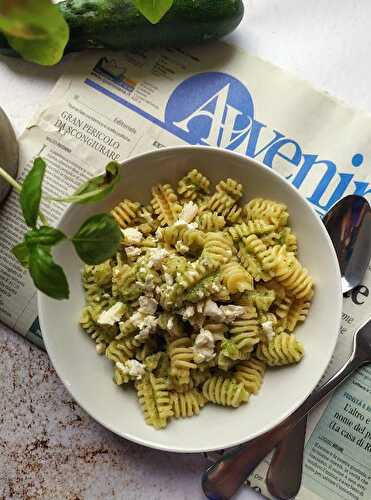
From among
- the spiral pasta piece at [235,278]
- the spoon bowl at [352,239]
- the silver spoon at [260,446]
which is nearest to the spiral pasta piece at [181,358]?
the spiral pasta piece at [235,278]

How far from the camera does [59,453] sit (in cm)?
111

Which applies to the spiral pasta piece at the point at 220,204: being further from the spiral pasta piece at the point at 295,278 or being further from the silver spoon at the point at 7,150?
the silver spoon at the point at 7,150

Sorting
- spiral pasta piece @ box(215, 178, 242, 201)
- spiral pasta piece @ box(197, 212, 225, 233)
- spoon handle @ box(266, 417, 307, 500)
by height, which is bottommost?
spoon handle @ box(266, 417, 307, 500)

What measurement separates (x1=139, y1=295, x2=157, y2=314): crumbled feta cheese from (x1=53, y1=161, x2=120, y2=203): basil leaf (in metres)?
0.19

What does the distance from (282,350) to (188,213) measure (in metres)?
0.25

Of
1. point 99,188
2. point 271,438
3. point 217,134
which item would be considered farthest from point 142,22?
point 271,438

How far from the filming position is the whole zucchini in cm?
108

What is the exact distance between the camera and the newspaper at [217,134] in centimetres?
106

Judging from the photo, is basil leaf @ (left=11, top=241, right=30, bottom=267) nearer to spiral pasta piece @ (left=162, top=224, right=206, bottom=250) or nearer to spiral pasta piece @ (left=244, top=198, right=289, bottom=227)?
spiral pasta piece @ (left=162, top=224, right=206, bottom=250)

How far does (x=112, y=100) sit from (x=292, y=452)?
0.71 m

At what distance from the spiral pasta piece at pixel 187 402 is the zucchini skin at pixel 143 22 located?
630mm

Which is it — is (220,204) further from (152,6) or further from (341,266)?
(152,6)

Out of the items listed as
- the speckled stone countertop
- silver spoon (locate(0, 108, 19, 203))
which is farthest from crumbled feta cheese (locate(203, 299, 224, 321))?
silver spoon (locate(0, 108, 19, 203))

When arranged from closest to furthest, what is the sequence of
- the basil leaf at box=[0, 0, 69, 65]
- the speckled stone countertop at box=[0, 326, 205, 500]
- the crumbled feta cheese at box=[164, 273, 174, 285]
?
the basil leaf at box=[0, 0, 69, 65], the crumbled feta cheese at box=[164, 273, 174, 285], the speckled stone countertop at box=[0, 326, 205, 500]
